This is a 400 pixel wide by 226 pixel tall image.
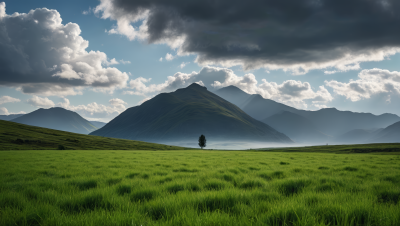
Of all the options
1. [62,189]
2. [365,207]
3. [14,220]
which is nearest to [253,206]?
[365,207]

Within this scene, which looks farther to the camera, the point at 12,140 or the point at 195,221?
the point at 12,140

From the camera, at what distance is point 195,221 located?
303cm

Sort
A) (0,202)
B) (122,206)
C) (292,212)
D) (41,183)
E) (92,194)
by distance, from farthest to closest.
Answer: (41,183), (92,194), (0,202), (122,206), (292,212)

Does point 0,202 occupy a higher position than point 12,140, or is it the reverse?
point 0,202

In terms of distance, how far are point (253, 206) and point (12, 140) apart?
5151 inches

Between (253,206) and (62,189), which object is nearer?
(253,206)

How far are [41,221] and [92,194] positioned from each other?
1.42 metres

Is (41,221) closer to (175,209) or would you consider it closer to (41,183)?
(175,209)

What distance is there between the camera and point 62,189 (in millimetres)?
5781

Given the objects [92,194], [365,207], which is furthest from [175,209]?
[365,207]

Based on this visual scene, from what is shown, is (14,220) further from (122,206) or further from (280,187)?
(280,187)

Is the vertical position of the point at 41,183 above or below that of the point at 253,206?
below

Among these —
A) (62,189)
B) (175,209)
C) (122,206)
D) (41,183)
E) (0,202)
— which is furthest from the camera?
(41,183)

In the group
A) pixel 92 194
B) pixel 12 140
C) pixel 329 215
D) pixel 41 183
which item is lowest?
pixel 12 140
